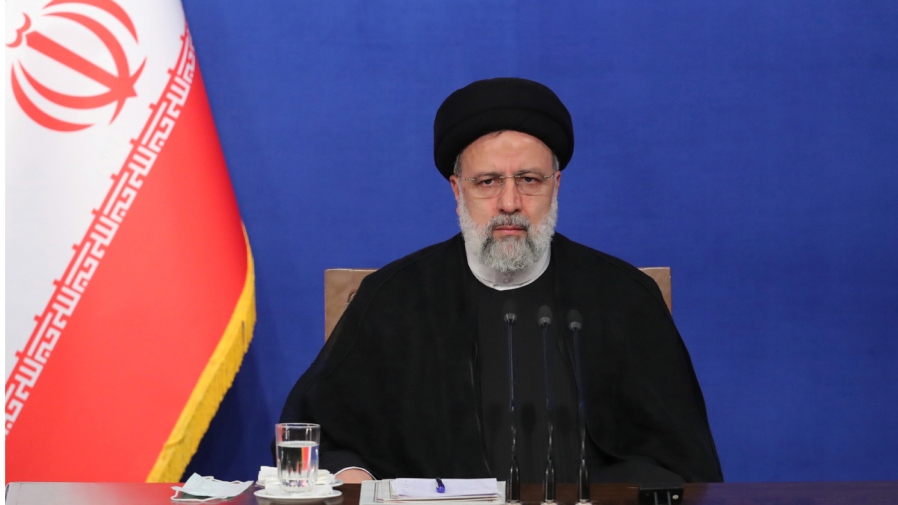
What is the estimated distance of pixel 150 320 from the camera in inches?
97.7

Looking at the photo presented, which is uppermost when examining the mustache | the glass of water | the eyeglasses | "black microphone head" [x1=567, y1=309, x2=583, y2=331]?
the eyeglasses

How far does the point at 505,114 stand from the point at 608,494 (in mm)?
1085

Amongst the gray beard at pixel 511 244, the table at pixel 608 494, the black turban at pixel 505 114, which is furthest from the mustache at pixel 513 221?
the table at pixel 608 494

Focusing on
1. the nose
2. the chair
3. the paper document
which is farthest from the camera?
the chair

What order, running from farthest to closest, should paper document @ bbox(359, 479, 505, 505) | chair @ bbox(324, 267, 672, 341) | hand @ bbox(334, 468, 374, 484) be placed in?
chair @ bbox(324, 267, 672, 341)
hand @ bbox(334, 468, 374, 484)
paper document @ bbox(359, 479, 505, 505)

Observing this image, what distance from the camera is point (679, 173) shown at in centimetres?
311

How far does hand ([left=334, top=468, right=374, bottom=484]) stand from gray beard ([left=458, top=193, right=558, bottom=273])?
648mm

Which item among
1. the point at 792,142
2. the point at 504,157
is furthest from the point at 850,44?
the point at 504,157

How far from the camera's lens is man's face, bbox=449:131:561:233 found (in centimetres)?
210

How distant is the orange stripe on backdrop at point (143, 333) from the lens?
2324 millimetres

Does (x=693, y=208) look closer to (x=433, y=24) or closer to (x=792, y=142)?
(x=792, y=142)

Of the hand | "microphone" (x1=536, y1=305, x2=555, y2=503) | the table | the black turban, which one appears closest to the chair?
the black turban

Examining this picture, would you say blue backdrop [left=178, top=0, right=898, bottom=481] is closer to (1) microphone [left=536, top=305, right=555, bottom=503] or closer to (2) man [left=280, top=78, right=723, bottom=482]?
(2) man [left=280, top=78, right=723, bottom=482]

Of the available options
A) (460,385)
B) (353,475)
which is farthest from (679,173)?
(353,475)
